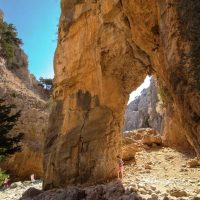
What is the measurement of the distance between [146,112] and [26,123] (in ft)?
84.7

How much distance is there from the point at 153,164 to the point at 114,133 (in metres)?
5.25

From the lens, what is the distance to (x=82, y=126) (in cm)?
1443

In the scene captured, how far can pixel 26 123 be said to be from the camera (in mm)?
28625

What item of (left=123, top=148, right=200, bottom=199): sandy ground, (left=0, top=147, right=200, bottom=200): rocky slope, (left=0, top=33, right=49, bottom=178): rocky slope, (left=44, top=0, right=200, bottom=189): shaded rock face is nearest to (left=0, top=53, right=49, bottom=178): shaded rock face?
(left=0, top=33, right=49, bottom=178): rocky slope

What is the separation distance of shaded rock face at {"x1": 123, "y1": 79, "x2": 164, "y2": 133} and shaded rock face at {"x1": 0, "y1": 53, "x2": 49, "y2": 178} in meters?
10.6

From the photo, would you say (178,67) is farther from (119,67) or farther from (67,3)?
(67,3)

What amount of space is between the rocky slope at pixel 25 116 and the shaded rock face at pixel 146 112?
10.7 metres

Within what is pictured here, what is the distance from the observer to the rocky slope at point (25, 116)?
83.0 feet

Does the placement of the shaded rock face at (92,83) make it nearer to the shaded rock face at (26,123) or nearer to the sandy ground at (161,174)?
the sandy ground at (161,174)

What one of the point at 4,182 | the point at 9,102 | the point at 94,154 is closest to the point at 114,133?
the point at 94,154

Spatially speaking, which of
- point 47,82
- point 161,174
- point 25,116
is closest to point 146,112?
point 47,82

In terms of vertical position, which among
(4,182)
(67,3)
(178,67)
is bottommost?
(4,182)

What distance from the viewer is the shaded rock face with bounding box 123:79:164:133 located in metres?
39.5

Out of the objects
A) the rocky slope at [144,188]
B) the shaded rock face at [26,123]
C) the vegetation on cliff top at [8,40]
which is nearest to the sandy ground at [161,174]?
the rocky slope at [144,188]
